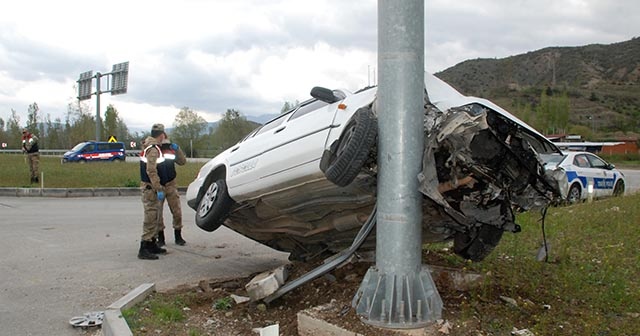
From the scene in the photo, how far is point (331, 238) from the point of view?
578 centimetres

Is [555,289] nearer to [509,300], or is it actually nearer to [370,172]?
[509,300]

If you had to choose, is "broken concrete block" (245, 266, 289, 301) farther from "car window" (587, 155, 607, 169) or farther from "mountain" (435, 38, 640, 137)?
"mountain" (435, 38, 640, 137)

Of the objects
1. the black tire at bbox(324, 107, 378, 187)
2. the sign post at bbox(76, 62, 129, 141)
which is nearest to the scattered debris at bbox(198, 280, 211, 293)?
the black tire at bbox(324, 107, 378, 187)

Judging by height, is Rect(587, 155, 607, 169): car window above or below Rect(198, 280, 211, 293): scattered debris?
above

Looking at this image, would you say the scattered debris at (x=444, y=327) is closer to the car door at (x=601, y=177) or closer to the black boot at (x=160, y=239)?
the black boot at (x=160, y=239)

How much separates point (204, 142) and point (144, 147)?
59394 millimetres

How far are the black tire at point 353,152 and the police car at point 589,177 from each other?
1047 cm

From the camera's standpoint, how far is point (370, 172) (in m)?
4.07

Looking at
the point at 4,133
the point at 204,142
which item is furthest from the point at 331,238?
the point at 4,133

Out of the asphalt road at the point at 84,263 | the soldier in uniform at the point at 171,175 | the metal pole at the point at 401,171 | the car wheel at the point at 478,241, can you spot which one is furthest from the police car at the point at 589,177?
the metal pole at the point at 401,171

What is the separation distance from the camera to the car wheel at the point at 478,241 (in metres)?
4.87

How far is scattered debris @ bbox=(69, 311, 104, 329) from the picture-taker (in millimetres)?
4777

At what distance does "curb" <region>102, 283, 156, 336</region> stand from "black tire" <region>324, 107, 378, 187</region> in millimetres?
1925

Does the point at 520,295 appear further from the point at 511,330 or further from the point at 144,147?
the point at 144,147
